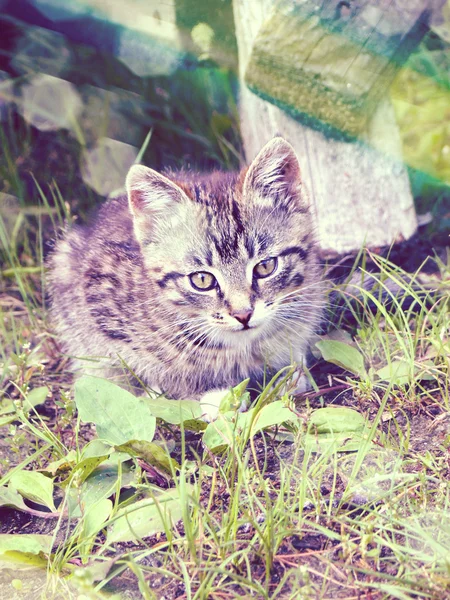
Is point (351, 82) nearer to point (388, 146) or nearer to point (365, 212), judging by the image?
point (388, 146)

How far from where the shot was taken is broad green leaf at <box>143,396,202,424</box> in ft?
8.34

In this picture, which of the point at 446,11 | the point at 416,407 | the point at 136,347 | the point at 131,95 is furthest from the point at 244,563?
the point at 131,95

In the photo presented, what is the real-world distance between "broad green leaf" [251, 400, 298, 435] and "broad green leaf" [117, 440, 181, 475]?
315mm

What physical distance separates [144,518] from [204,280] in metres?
1.06

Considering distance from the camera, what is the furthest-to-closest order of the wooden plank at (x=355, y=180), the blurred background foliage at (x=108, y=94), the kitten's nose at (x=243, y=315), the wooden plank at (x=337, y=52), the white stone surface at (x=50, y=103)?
the white stone surface at (x=50, y=103), the blurred background foliage at (x=108, y=94), the wooden plank at (x=355, y=180), the wooden plank at (x=337, y=52), the kitten's nose at (x=243, y=315)

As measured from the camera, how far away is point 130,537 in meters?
2.14

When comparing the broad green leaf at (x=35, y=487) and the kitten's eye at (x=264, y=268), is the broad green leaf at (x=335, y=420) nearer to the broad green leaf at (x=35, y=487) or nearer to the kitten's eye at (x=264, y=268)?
the kitten's eye at (x=264, y=268)

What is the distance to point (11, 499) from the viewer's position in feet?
7.82

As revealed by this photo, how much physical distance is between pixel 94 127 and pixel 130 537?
9.76 feet

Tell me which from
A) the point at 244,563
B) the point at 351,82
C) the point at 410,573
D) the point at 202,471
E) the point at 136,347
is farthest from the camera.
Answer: the point at 351,82

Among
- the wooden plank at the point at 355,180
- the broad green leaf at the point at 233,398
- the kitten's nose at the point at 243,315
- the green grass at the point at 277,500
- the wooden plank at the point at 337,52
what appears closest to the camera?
the green grass at the point at 277,500

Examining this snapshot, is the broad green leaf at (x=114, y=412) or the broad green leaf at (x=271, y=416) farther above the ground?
the broad green leaf at (x=271, y=416)

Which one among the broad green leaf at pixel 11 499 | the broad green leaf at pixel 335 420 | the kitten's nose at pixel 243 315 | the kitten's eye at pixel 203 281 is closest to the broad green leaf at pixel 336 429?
the broad green leaf at pixel 335 420

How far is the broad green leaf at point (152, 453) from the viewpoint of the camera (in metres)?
2.35
